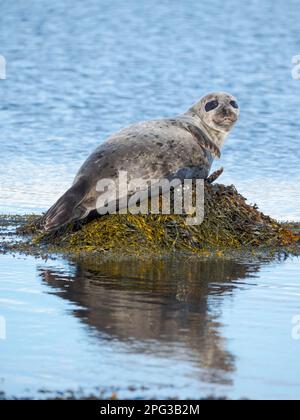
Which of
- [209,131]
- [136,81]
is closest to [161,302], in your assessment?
[209,131]

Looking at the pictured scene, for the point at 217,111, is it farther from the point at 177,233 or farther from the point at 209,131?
the point at 177,233

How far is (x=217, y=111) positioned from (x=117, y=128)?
705 centimetres

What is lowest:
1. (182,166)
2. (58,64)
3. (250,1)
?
(182,166)

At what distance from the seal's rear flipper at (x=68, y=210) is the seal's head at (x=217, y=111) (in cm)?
188

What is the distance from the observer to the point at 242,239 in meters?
9.62

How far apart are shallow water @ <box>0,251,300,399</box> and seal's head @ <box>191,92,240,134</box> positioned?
92.9 inches

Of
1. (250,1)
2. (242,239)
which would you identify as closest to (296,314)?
(242,239)

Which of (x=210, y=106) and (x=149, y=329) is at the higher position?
(x=210, y=106)

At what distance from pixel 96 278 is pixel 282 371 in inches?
99.8

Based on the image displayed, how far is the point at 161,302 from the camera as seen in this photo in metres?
7.12

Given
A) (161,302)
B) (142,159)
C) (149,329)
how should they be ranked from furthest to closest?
A: (142,159) → (161,302) → (149,329)

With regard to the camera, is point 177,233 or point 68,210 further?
point 177,233

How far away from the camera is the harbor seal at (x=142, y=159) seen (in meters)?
9.24
